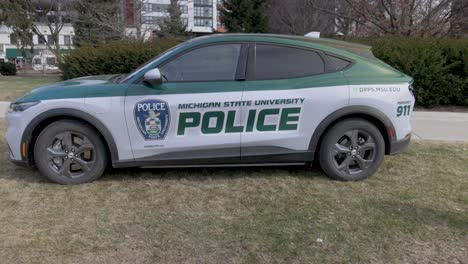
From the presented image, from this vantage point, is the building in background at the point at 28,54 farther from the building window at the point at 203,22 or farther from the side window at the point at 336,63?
the side window at the point at 336,63

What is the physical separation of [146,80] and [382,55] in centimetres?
788

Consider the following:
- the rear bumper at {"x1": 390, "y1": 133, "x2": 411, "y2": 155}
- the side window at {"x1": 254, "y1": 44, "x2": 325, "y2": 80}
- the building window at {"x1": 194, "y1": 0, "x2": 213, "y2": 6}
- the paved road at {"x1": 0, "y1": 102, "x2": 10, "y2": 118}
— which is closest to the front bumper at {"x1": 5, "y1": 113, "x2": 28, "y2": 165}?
the side window at {"x1": 254, "y1": 44, "x2": 325, "y2": 80}

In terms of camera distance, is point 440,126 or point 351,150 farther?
point 440,126

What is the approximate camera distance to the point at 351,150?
4930mm

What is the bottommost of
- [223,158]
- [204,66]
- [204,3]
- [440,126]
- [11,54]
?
[11,54]

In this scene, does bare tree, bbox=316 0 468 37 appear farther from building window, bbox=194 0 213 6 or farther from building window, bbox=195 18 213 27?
building window, bbox=195 18 213 27

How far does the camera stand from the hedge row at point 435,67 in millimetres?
10297

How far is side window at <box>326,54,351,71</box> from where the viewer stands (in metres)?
4.87

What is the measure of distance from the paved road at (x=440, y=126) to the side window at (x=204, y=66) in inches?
167

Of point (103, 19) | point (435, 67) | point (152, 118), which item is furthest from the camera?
point (103, 19)

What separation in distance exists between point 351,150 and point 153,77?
2342 millimetres

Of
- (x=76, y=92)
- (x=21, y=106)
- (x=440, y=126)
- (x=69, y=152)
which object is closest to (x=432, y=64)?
(x=440, y=126)

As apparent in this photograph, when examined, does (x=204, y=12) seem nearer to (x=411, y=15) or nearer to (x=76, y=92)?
(x=411, y=15)

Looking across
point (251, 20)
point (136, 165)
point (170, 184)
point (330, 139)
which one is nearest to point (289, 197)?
point (330, 139)
